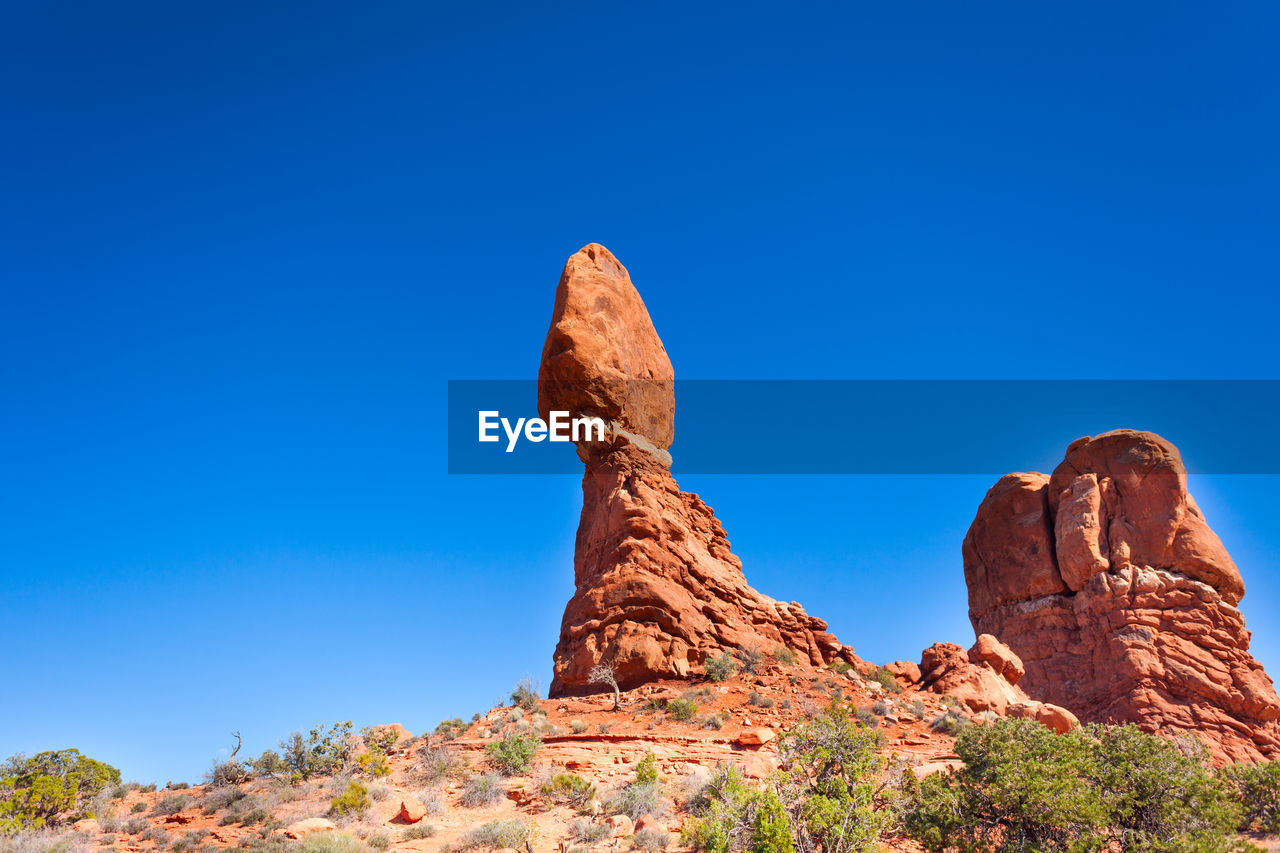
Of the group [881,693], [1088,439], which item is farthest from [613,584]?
[1088,439]

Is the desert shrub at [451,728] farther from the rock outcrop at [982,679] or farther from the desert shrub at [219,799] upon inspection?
the rock outcrop at [982,679]

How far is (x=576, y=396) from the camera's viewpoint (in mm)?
27922

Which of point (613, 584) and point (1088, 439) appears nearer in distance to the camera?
point (613, 584)

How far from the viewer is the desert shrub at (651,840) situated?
14.1m

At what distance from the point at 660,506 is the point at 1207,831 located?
16965mm

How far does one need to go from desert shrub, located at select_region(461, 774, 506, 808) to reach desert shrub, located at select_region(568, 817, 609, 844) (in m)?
2.28

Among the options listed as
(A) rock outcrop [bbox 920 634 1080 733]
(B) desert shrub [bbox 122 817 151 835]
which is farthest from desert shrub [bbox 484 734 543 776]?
(A) rock outcrop [bbox 920 634 1080 733]

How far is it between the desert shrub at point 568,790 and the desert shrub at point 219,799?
6.79 meters

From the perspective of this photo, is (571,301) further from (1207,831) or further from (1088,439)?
(1088,439)

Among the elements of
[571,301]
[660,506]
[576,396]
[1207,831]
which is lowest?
[1207,831]

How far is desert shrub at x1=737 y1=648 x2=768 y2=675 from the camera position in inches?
968

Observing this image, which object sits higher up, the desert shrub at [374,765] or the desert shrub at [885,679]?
the desert shrub at [885,679]

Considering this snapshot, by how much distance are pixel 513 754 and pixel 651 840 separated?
515cm

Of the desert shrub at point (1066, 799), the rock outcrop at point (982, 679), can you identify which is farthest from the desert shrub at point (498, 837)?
the rock outcrop at point (982, 679)
